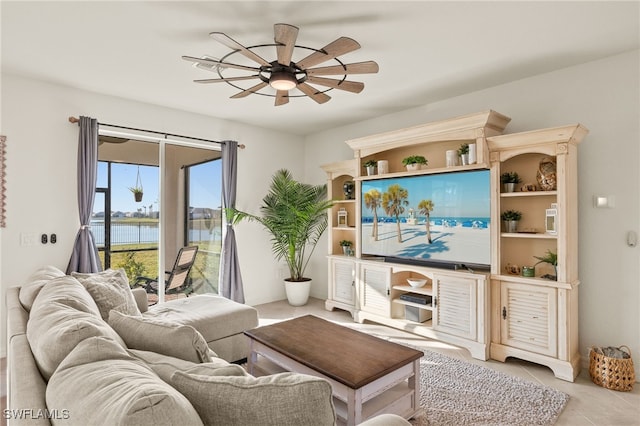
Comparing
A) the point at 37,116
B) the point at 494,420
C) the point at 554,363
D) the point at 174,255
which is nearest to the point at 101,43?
the point at 37,116

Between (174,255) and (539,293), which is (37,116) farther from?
(539,293)

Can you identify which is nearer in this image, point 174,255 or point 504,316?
point 504,316

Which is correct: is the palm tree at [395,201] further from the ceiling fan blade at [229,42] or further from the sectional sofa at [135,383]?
the sectional sofa at [135,383]

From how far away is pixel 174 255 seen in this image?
432cm

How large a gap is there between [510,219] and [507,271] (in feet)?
1.71

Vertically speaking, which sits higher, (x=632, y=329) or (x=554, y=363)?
(x=632, y=329)

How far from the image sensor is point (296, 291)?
16.3 feet

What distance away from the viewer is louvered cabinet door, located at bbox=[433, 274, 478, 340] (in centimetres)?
329

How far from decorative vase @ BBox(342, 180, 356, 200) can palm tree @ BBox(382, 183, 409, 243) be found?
718 millimetres

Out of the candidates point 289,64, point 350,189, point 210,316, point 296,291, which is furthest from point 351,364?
point 350,189

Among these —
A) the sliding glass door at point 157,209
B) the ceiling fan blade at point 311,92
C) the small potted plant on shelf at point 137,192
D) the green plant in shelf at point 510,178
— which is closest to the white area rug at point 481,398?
the green plant in shelf at point 510,178

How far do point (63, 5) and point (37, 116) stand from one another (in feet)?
5.55

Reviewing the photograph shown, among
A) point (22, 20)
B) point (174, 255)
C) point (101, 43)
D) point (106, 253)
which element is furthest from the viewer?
point (174, 255)

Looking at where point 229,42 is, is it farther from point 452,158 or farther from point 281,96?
point 452,158
